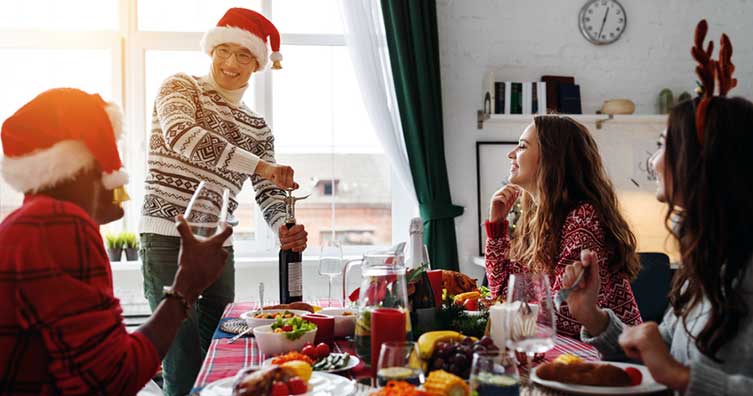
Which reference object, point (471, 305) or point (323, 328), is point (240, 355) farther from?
point (471, 305)

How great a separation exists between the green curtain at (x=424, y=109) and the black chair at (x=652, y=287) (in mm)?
1021

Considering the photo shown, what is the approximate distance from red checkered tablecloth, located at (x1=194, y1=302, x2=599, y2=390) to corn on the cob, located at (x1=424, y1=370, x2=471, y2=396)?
0.31 meters

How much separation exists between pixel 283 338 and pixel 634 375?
0.71m

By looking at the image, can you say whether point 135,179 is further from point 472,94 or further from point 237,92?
point 472,94

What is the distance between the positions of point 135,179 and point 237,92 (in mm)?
1459

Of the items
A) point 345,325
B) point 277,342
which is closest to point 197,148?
point 345,325

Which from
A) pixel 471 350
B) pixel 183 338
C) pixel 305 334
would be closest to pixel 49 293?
pixel 305 334

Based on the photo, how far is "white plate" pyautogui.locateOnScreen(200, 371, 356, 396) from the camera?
117 centimetres

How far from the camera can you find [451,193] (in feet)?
13.1

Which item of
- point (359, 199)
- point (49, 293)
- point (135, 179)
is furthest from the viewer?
point (359, 199)

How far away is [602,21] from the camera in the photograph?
13.5 ft

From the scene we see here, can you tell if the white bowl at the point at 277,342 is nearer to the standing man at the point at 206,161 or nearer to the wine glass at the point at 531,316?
the wine glass at the point at 531,316

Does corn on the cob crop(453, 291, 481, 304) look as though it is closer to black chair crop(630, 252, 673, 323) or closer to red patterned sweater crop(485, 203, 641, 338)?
red patterned sweater crop(485, 203, 641, 338)

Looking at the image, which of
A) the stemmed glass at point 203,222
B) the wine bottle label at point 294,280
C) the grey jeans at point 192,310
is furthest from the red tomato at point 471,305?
the grey jeans at point 192,310
